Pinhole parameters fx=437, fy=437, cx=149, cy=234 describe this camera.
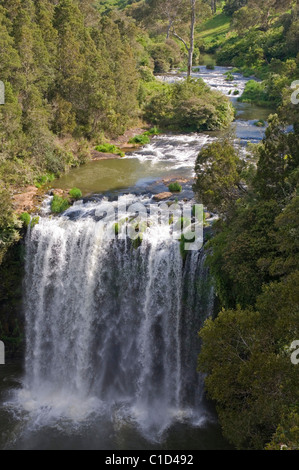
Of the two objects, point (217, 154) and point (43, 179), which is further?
point (43, 179)

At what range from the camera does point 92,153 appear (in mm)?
35719

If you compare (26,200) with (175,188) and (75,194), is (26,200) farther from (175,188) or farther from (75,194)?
(175,188)

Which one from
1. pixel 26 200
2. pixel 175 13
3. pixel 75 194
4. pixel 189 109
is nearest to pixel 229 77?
pixel 175 13

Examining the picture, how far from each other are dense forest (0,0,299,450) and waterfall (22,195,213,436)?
4.64ft

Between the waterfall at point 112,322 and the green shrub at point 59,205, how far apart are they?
1249mm

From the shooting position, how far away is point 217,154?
2050 centimetres

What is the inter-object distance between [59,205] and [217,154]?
9496mm

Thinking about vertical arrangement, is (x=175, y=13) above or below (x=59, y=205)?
above

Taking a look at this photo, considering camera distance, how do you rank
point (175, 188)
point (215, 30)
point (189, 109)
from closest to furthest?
point (175, 188) < point (189, 109) < point (215, 30)

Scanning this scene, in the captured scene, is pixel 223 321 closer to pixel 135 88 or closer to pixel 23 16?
pixel 23 16

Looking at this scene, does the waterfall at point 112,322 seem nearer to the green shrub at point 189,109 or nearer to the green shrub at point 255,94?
the green shrub at point 189,109

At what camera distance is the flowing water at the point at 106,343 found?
18953 mm

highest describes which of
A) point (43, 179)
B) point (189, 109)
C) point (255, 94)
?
point (255, 94)

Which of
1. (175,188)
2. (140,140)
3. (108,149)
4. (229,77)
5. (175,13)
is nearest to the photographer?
(175,188)
